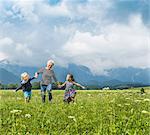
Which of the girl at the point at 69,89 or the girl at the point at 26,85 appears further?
the girl at the point at 26,85

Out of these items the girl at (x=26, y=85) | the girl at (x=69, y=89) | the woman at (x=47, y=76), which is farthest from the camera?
the girl at (x=26, y=85)

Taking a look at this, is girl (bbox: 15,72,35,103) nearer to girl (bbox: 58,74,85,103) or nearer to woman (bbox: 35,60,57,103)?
woman (bbox: 35,60,57,103)

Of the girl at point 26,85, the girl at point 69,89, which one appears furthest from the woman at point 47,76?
the girl at point 26,85

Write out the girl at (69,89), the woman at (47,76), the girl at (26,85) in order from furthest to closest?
1. the girl at (26,85)
2. the woman at (47,76)
3. the girl at (69,89)

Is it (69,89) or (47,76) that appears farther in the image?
(47,76)

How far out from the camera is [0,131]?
854 centimetres

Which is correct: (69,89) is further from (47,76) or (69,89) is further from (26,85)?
(26,85)

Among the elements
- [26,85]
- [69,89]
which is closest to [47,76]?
[69,89]

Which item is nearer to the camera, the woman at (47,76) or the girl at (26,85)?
the woman at (47,76)

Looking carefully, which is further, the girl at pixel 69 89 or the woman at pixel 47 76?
the woman at pixel 47 76

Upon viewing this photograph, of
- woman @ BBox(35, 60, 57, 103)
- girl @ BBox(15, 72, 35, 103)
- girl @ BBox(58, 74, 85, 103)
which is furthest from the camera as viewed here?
girl @ BBox(15, 72, 35, 103)

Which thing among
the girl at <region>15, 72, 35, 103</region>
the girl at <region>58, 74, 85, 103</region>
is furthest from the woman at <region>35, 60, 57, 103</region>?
the girl at <region>15, 72, 35, 103</region>

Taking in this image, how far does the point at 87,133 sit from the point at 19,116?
3003mm

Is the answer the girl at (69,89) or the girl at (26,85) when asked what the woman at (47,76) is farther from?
the girl at (26,85)
